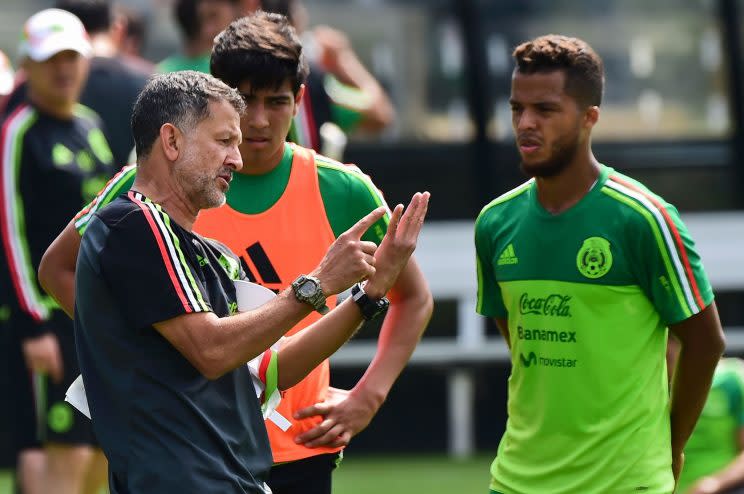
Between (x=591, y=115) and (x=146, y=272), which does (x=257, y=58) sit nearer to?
(x=591, y=115)

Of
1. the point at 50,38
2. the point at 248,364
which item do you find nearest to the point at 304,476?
the point at 248,364

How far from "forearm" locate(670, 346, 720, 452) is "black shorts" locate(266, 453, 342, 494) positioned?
1006 mm

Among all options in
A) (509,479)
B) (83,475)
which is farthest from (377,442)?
(509,479)

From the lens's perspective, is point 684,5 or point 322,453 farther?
point 684,5

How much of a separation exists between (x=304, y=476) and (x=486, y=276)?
0.86 metres

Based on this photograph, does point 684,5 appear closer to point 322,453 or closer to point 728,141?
point 728,141

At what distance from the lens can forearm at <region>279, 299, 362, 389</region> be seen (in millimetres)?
3947

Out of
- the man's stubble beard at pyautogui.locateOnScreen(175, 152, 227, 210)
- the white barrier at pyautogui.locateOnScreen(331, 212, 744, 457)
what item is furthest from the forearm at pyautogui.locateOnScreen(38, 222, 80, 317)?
the white barrier at pyautogui.locateOnScreen(331, 212, 744, 457)

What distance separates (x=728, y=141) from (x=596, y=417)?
245 inches

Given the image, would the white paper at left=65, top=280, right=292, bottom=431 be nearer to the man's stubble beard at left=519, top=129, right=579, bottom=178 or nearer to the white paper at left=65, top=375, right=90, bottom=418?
the white paper at left=65, top=375, right=90, bottom=418

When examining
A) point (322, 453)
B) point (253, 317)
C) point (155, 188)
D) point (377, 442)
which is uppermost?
point (155, 188)

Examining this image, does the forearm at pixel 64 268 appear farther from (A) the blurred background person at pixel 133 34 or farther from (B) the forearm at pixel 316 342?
(A) the blurred background person at pixel 133 34

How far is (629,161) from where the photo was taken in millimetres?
10406

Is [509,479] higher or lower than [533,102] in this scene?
lower
